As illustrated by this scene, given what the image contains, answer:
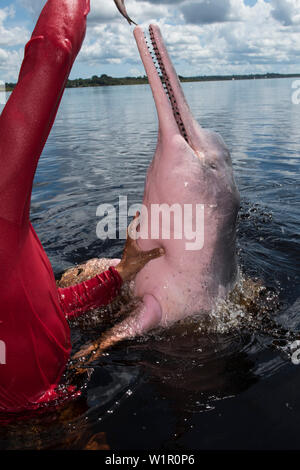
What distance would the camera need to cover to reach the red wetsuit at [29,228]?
2166mm

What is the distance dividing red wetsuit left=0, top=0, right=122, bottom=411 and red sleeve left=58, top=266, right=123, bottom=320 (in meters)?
0.92

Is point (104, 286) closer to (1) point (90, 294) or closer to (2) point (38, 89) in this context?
(1) point (90, 294)

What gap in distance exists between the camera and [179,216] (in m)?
4.20

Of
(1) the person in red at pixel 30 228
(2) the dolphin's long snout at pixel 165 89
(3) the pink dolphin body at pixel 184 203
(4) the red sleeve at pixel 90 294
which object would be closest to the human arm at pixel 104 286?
(4) the red sleeve at pixel 90 294

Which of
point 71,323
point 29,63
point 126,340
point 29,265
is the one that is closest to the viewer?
point 29,63

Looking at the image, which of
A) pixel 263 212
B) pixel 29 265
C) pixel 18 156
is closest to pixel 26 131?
pixel 18 156

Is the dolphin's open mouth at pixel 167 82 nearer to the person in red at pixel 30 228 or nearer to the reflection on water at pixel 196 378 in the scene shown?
the person in red at pixel 30 228

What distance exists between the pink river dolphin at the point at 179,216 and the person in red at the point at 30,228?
4.09 ft

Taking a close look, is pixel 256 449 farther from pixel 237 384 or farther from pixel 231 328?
pixel 231 328

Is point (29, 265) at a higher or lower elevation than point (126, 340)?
higher

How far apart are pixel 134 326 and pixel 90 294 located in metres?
0.58

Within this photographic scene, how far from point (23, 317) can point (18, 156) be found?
3.68 ft

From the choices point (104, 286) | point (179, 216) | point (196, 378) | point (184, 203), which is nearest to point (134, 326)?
point (104, 286)

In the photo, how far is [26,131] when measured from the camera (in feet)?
7.32
